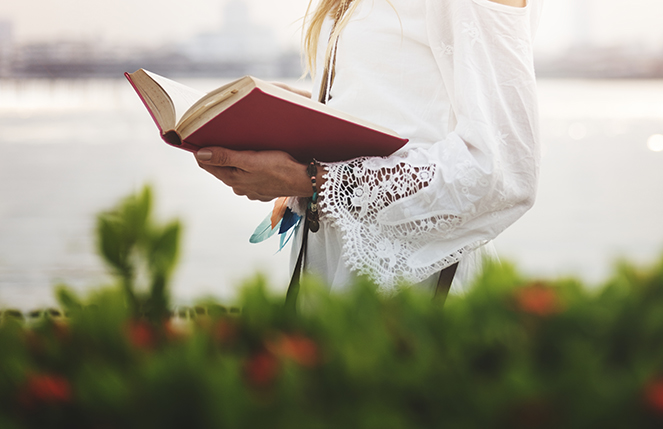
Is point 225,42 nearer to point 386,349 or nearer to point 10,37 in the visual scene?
point 10,37

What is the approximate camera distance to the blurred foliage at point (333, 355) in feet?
0.91

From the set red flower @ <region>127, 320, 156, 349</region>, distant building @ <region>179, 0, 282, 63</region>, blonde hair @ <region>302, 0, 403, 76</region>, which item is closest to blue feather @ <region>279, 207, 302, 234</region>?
blonde hair @ <region>302, 0, 403, 76</region>

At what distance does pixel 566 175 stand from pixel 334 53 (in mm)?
4660

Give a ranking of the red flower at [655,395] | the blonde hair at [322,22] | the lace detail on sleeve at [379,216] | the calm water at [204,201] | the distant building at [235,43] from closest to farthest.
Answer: the red flower at [655,395] < the lace detail on sleeve at [379,216] < the blonde hair at [322,22] < the calm water at [204,201] < the distant building at [235,43]

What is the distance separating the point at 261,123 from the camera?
2.21ft

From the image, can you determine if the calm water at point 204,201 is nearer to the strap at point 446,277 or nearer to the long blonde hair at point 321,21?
the strap at point 446,277

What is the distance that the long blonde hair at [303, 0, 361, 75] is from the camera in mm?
840

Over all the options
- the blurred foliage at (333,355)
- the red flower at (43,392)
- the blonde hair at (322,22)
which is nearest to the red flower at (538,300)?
the blurred foliage at (333,355)

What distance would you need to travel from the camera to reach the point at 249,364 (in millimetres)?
323

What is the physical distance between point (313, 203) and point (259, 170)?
91mm

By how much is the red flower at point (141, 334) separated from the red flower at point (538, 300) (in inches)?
9.8

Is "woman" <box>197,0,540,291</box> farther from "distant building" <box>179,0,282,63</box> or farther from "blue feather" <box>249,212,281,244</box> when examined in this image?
"distant building" <box>179,0,282,63</box>

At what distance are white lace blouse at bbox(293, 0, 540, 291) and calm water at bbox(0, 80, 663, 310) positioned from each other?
0.76ft

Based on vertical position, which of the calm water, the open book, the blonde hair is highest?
the blonde hair
